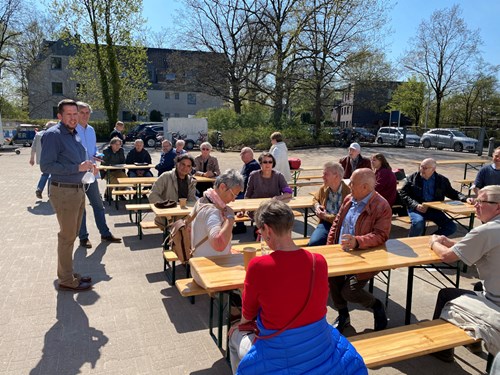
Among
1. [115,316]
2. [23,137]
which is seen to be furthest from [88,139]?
[23,137]

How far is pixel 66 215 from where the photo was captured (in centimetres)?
399

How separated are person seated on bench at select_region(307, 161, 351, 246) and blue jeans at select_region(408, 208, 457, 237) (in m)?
1.44

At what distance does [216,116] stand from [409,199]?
25.2 meters

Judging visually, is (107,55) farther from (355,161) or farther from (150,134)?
(355,161)

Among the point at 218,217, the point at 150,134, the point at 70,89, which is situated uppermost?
the point at 70,89

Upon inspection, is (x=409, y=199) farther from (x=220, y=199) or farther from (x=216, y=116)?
(x=216, y=116)

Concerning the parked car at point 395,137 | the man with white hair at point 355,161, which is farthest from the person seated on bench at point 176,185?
the parked car at point 395,137

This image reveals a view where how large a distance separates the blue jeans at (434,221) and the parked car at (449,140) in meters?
23.0

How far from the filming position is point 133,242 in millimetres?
6082

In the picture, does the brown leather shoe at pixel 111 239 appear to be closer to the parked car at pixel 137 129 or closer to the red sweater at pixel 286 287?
the red sweater at pixel 286 287

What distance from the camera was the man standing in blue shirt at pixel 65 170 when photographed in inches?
151

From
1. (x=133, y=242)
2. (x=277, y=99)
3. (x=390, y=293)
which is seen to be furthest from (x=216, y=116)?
(x=390, y=293)

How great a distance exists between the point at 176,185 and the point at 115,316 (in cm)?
234

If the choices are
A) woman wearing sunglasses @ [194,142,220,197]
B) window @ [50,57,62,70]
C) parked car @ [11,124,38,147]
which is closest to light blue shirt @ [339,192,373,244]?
woman wearing sunglasses @ [194,142,220,197]
